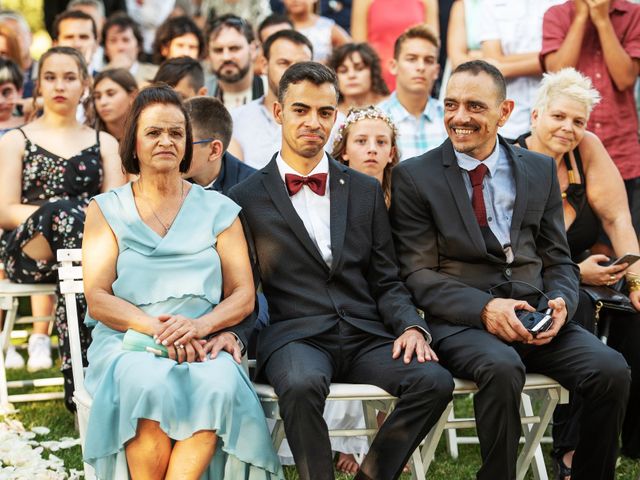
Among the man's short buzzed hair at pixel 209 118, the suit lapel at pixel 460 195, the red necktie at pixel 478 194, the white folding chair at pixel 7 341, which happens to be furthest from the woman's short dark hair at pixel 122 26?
the red necktie at pixel 478 194

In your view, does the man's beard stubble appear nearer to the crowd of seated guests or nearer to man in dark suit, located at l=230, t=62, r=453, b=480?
the crowd of seated guests

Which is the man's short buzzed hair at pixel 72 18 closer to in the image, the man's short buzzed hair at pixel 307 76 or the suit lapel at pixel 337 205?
the man's short buzzed hair at pixel 307 76

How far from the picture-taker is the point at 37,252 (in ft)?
19.6

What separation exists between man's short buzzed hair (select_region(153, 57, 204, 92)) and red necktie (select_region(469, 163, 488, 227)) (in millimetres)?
2789

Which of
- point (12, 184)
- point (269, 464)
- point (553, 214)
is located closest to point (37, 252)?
point (12, 184)

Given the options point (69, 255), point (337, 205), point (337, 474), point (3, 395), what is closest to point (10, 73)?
point (3, 395)

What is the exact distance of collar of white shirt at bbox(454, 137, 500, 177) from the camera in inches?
193

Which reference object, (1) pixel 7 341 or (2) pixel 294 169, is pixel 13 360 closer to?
(1) pixel 7 341

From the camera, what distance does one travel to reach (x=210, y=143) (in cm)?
565

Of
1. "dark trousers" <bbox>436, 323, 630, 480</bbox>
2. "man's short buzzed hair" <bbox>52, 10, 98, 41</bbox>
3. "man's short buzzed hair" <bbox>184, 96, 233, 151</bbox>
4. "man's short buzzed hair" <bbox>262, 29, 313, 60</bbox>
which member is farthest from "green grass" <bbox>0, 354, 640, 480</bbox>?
"man's short buzzed hair" <bbox>52, 10, 98, 41</bbox>

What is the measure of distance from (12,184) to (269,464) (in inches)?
113

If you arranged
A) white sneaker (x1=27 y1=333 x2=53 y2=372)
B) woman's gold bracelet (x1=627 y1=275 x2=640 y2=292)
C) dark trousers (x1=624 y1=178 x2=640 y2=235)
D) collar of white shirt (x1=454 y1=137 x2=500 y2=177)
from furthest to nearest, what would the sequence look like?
white sneaker (x1=27 y1=333 x2=53 y2=372)
dark trousers (x1=624 y1=178 x2=640 y2=235)
woman's gold bracelet (x1=627 y1=275 x2=640 y2=292)
collar of white shirt (x1=454 y1=137 x2=500 y2=177)

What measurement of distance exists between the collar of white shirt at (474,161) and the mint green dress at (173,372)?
110 cm

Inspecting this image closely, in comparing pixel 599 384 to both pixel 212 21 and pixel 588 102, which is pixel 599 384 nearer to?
pixel 588 102
